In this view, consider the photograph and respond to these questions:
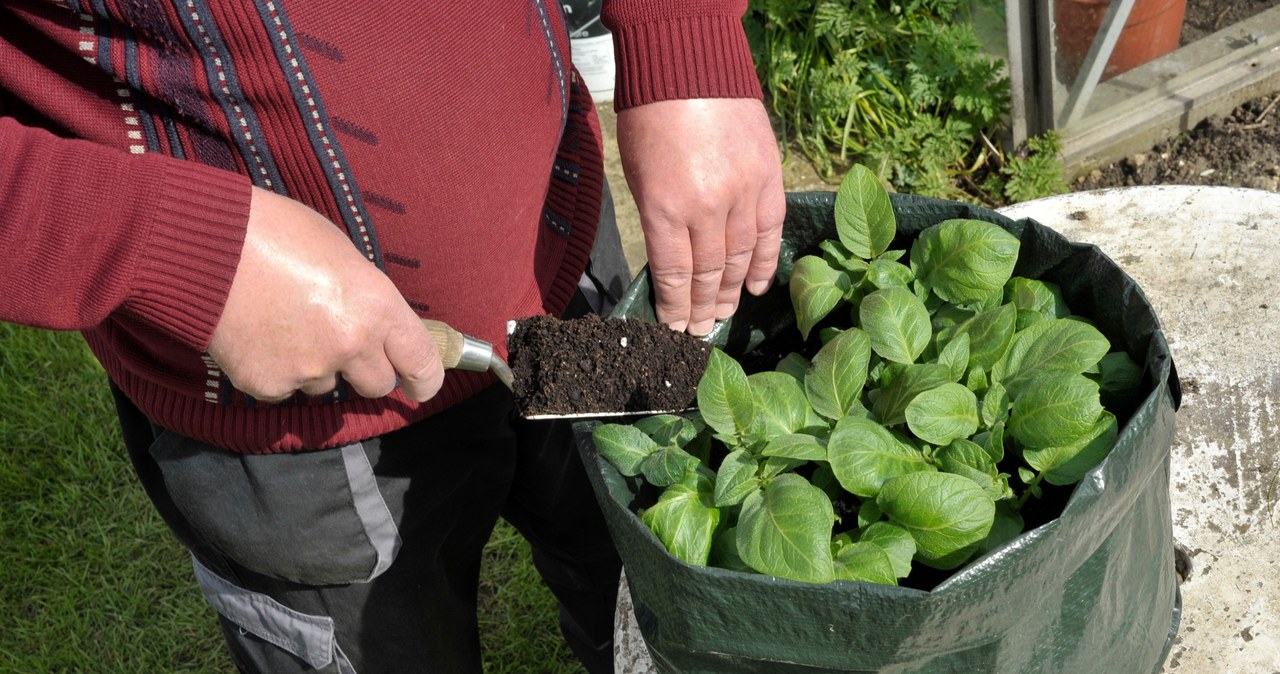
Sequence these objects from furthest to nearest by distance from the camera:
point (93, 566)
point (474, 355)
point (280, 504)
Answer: point (93, 566) < point (280, 504) < point (474, 355)

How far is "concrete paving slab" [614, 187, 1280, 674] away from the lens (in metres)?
1.10

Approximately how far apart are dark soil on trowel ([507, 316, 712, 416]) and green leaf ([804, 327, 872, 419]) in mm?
176

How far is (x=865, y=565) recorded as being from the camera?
0.79m

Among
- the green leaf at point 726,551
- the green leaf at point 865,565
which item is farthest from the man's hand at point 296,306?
the green leaf at point 865,565

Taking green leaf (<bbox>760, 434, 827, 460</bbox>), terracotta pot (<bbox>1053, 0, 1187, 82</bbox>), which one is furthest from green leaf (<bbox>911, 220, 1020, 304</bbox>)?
terracotta pot (<bbox>1053, 0, 1187, 82</bbox>)

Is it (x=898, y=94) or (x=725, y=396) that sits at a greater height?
(x=725, y=396)

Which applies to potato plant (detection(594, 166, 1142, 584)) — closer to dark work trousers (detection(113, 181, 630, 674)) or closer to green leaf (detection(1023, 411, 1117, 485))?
green leaf (detection(1023, 411, 1117, 485))

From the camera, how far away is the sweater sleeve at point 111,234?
842 mm

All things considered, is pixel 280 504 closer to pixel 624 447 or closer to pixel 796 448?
pixel 624 447

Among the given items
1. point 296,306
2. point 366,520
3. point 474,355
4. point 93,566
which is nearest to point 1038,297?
point 474,355

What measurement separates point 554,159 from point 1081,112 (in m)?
2.02

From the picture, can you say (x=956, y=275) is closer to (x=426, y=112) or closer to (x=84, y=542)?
(x=426, y=112)

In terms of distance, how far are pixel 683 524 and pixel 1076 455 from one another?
0.33 m

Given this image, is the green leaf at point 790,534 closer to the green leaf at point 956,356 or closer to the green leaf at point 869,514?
the green leaf at point 869,514
